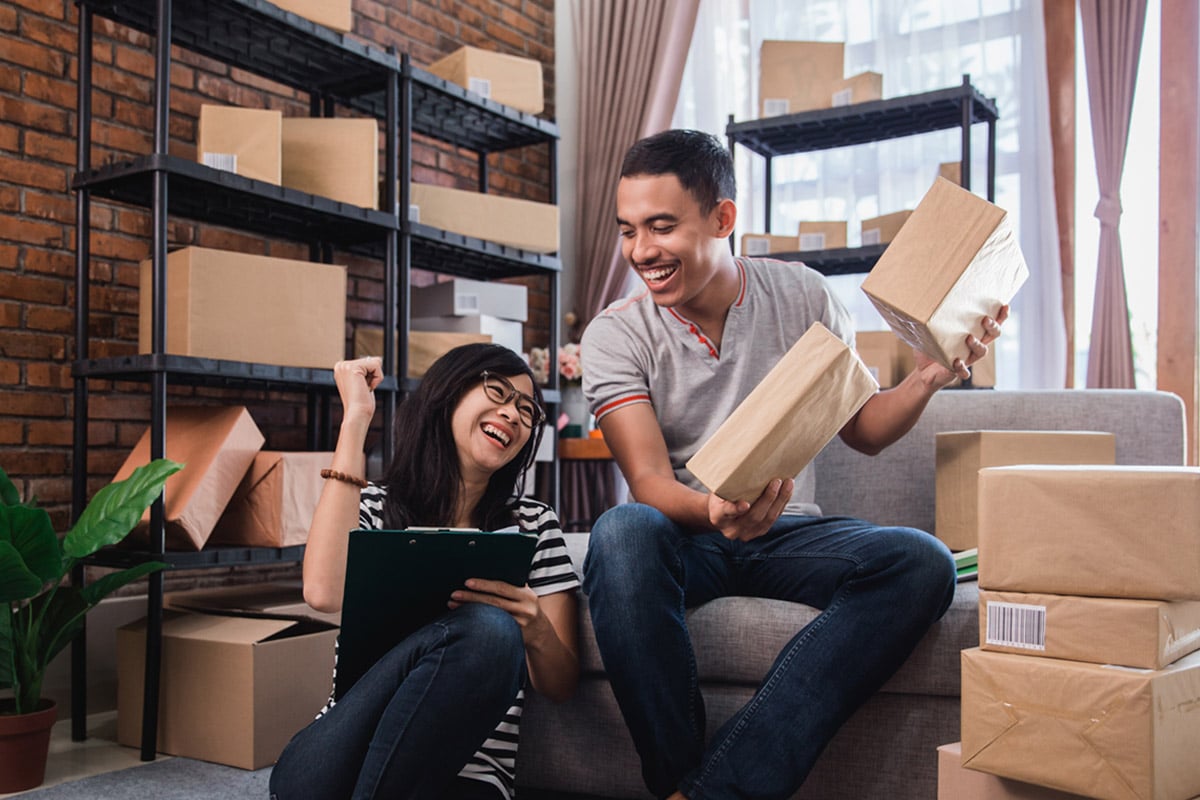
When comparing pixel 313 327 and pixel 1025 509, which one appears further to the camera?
pixel 313 327

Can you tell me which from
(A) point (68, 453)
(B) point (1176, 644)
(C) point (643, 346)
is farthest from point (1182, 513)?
(A) point (68, 453)

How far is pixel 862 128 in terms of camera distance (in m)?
3.39

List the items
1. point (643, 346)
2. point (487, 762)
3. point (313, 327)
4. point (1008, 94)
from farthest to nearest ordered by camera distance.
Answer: point (1008, 94)
point (313, 327)
point (643, 346)
point (487, 762)

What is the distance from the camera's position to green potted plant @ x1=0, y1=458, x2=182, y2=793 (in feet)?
5.95

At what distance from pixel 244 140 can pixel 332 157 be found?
10.3 inches

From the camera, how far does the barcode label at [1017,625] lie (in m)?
1.25

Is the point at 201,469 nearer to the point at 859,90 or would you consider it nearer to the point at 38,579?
the point at 38,579

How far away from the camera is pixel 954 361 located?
151cm

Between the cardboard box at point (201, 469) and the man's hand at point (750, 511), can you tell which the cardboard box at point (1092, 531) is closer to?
the man's hand at point (750, 511)

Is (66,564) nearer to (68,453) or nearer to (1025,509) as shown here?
(68,453)

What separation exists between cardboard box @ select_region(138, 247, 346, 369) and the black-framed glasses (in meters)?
0.93

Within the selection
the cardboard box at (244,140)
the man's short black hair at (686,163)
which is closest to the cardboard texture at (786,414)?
the man's short black hair at (686,163)

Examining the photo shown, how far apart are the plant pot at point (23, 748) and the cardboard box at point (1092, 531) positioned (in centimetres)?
166

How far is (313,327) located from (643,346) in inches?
38.7
